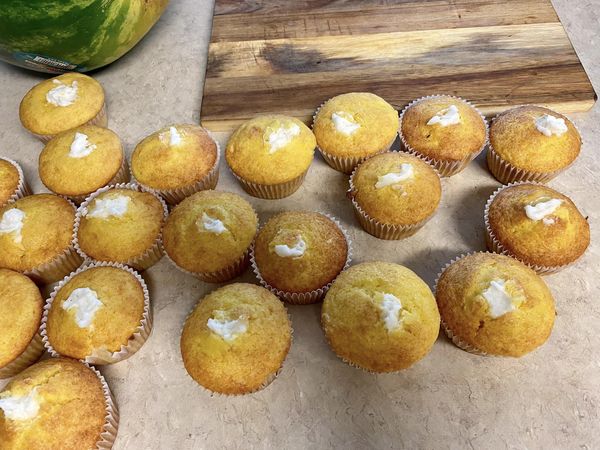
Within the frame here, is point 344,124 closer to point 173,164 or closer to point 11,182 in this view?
point 173,164

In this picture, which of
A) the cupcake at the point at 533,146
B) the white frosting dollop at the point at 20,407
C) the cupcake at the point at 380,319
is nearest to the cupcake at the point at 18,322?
the white frosting dollop at the point at 20,407

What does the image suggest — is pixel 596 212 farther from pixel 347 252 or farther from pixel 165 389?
pixel 165 389

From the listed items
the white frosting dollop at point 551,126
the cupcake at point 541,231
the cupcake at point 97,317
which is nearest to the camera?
the cupcake at point 97,317

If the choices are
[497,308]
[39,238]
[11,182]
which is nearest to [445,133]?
[497,308]

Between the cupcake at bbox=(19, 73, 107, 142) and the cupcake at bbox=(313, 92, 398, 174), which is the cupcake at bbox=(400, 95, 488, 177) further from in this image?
the cupcake at bbox=(19, 73, 107, 142)

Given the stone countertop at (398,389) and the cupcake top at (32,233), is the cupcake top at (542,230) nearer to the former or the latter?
the stone countertop at (398,389)

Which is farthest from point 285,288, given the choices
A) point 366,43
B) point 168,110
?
point 366,43
